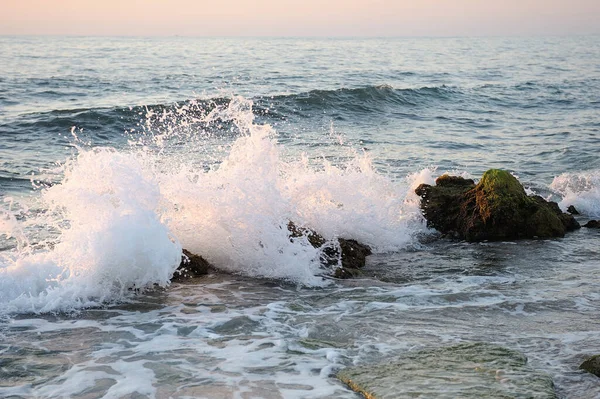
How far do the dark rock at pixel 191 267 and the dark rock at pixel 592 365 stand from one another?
391 cm

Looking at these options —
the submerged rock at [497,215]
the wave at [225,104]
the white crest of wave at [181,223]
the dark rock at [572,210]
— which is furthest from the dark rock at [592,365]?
the wave at [225,104]

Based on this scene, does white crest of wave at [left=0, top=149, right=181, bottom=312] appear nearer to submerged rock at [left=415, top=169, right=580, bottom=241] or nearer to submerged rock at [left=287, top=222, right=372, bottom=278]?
submerged rock at [left=287, top=222, right=372, bottom=278]

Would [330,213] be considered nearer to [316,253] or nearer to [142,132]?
[316,253]

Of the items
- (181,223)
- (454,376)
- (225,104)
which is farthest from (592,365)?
(225,104)

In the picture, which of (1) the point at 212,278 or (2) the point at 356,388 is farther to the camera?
(1) the point at 212,278

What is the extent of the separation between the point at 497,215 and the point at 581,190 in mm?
3457

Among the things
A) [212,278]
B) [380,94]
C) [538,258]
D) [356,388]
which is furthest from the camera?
[380,94]

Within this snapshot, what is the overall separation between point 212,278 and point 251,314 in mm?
1223

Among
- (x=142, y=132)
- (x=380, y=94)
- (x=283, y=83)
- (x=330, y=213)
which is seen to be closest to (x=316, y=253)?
A: (x=330, y=213)

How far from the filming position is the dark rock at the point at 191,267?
7.07 metres

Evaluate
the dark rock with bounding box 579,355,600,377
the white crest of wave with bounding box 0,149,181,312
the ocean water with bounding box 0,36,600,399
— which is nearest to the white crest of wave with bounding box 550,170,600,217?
the ocean water with bounding box 0,36,600,399

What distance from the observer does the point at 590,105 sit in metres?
22.5

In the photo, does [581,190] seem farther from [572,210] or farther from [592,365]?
[592,365]

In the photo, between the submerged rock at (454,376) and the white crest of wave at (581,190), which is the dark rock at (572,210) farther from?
the submerged rock at (454,376)
